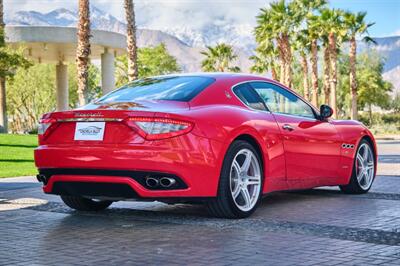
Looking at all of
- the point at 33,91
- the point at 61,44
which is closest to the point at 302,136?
the point at 61,44

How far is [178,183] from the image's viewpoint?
6.70 meters

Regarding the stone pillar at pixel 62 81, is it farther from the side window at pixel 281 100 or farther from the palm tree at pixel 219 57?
the side window at pixel 281 100

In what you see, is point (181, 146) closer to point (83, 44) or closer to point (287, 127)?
point (287, 127)

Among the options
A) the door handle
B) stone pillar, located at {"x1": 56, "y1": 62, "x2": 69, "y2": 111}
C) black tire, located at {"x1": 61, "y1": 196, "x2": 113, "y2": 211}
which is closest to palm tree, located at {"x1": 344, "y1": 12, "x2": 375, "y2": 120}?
stone pillar, located at {"x1": 56, "y1": 62, "x2": 69, "y2": 111}

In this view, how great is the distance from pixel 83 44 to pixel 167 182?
1657 centimetres

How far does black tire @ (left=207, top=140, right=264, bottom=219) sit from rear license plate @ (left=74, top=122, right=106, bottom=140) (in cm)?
125

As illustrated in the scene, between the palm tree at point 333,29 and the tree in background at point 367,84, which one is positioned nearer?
the palm tree at point 333,29

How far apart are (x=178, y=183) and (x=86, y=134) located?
1.04m

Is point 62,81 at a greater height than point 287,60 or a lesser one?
lesser

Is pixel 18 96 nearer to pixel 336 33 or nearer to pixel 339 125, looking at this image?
pixel 336 33

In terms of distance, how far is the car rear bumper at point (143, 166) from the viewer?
661 cm

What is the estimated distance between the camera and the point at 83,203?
805 centimetres

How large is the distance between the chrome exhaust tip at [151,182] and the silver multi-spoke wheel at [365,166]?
3.90 m

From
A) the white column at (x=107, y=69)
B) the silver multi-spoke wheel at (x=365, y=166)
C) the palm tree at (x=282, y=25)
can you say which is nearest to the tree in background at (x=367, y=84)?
the palm tree at (x=282, y=25)
